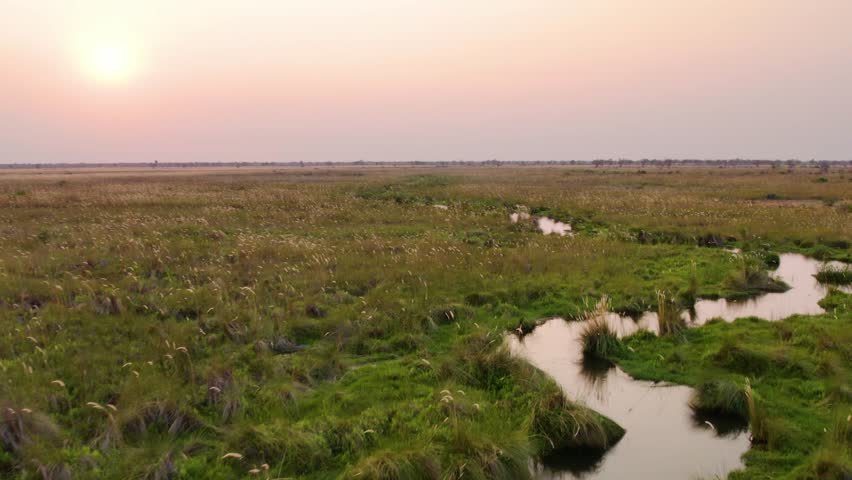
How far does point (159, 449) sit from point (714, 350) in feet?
30.4

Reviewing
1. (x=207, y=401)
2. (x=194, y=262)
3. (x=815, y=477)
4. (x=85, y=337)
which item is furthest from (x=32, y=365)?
(x=815, y=477)

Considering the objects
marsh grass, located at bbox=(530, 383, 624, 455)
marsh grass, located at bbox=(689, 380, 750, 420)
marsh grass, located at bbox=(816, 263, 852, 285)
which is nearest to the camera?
marsh grass, located at bbox=(530, 383, 624, 455)

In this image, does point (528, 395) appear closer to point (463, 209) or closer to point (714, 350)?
point (714, 350)

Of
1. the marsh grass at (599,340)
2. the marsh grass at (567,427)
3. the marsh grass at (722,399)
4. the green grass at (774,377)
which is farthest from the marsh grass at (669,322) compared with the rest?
the marsh grass at (567,427)

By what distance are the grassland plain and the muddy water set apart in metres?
0.30

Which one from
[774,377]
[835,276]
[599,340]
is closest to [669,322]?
[599,340]

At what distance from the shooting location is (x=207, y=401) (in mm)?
6973

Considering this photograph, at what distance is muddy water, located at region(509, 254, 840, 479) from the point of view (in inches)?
248

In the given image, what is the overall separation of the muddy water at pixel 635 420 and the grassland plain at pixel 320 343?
0.30 m

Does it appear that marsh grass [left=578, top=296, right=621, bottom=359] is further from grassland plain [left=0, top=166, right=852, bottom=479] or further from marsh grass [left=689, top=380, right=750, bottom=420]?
marsh grass [left=689, top=380, right=750, bottom=420]

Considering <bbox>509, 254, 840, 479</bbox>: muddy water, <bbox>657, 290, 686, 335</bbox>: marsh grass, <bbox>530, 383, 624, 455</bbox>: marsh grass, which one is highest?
<bbox>657, 290, 686, 335</bbox>: marsh grass

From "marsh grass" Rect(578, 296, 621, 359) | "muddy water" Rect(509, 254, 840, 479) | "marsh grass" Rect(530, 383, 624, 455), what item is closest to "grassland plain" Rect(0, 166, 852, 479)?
"marsh grass" Rect(530, 383, 624, 455)

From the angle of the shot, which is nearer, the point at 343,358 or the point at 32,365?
the point at 32,365

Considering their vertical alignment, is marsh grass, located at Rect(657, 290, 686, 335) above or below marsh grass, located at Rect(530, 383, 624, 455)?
above
